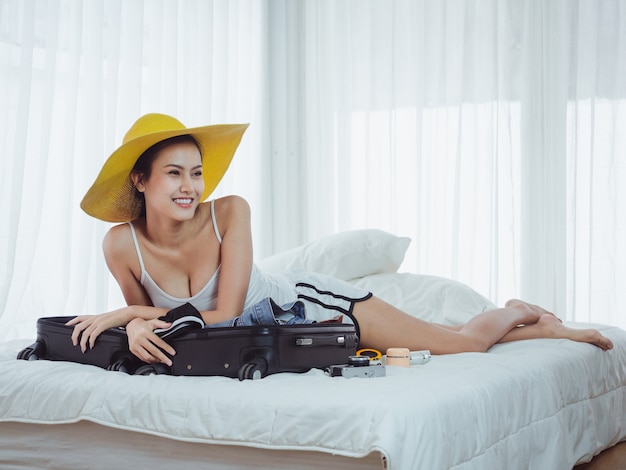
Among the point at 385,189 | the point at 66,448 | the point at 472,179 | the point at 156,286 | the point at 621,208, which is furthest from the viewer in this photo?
the point at 385,189

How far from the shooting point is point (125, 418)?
4.87ft

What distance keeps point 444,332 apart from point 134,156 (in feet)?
3.12

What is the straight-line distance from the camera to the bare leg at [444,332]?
7.00 feet

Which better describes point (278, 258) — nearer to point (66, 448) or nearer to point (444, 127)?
point (444, 127)

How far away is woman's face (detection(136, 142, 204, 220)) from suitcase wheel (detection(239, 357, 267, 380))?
0.50 metres

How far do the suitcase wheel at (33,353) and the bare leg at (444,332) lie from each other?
31.9 inches

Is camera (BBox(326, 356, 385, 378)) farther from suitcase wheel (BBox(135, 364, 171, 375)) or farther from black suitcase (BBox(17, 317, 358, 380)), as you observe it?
suitcase wheel (BBox(135, 364, 171, 375))

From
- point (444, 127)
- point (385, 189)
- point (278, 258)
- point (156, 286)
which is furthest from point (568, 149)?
point (156, 286)

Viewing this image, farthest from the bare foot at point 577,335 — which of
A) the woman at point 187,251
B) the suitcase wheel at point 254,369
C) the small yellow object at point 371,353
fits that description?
the suitcase wheel at point 254,369

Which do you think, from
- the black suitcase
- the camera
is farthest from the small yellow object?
the camera

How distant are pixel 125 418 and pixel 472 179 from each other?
2.73m

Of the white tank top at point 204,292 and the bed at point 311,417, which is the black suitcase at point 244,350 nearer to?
the bed at point 311,417

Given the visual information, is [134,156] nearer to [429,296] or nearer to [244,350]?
[244,350]

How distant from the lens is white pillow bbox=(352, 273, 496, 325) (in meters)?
2.64
